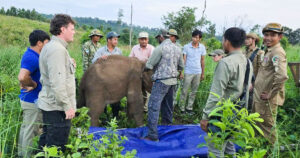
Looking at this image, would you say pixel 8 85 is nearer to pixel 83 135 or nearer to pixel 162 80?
pixel 83 135

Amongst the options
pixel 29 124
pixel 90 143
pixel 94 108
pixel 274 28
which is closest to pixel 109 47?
pixel 94 108

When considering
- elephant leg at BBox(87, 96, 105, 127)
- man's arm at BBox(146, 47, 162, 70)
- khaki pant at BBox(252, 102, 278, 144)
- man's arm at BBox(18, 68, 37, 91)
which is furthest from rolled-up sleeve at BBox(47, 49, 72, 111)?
khaki pant at BBox(252, 102, 278, 144)

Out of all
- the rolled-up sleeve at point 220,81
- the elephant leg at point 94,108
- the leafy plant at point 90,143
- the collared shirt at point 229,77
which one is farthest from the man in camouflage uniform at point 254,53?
the elephant leg at point 94,108

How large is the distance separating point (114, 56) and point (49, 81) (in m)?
2.18

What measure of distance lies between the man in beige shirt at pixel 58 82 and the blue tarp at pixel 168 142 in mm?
955

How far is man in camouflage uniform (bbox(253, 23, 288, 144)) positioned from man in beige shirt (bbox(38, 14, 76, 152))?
8.23 ft

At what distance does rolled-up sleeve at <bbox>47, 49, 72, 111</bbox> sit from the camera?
2.07 meters

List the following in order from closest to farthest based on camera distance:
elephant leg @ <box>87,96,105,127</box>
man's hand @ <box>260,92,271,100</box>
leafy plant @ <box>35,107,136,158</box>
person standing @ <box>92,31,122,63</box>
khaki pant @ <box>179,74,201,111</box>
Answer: leafy plant @ <box>35,107,136,158</box>, man's hand @ <box>260,92,271,100</box>, elephant leg @ <box>87,96,105,127</box>, person standing @ <box>92,31,122,63</box>, khaki pant @ <box>179,74,201,111</box>

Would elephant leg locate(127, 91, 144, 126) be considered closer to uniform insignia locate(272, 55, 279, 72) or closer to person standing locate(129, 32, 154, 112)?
person standing locate(129, 32, 154, 112)

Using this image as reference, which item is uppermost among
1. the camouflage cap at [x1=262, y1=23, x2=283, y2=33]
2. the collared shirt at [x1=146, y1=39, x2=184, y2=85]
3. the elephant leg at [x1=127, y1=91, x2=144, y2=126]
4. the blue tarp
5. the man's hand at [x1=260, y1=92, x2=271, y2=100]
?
the camouflage cap at [x1=262, y1=23, x2=283, y2=33]

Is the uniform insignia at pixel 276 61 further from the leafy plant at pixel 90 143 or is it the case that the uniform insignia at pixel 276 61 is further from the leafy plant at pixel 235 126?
the leafy plant at pixel 90 143

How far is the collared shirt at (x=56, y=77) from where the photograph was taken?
6.82ft

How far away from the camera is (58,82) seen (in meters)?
2.08

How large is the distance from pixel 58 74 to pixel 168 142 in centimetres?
212
